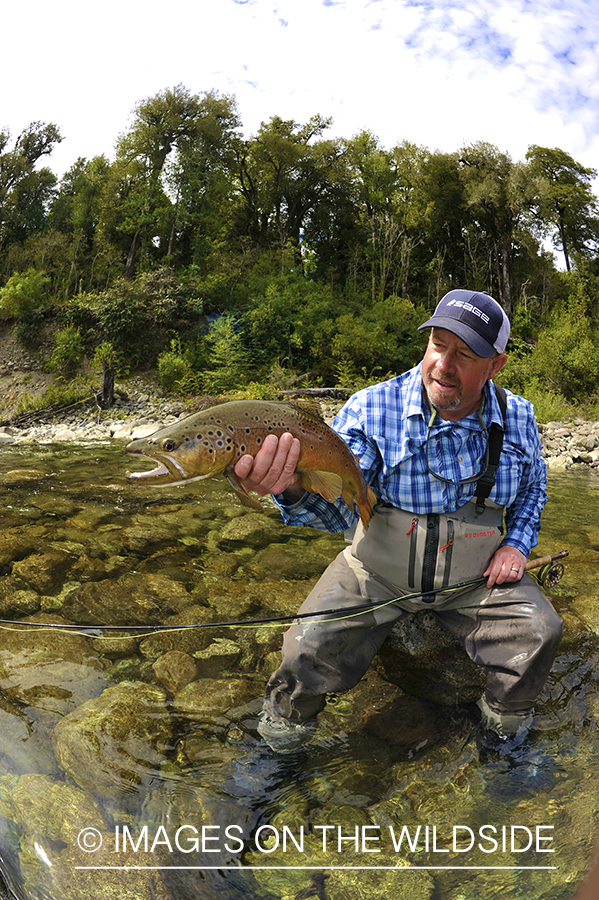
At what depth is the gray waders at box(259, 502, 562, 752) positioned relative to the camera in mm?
2695

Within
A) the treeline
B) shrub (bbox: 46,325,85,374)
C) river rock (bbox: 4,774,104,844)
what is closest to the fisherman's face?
river rock (bbox: 4,774,104,844)

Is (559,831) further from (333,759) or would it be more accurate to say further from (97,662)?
(97,662)

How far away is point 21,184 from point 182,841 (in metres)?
39.6

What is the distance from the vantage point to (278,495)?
8.90 ft

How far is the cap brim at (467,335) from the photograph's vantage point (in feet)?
8.93

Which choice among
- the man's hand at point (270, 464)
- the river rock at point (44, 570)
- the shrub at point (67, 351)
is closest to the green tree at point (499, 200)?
the shrub at point (67, 351)

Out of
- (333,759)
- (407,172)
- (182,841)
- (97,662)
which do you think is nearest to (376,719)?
(333,759)

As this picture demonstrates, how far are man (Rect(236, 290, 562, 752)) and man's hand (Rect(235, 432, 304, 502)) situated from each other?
0.23 m

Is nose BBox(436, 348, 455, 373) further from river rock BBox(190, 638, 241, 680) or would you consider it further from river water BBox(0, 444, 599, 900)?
river rock BBox(190, 638, 241, 680)

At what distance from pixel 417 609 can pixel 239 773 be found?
1.18 m

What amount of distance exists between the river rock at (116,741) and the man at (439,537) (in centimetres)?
Result: 58

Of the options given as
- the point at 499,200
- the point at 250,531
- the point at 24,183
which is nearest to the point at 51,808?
the point at 250,531

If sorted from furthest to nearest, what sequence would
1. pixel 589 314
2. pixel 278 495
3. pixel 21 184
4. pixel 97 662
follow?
1. pixel 21 184
2. pixel 589 314
3. pixel 97 662
4. pixel 278 495

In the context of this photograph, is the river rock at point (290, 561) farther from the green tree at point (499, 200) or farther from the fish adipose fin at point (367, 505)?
the green tree at point (499, 200)
